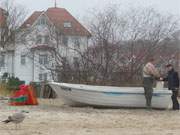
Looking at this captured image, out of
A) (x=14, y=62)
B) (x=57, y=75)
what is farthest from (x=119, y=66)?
(x=14, y=62)

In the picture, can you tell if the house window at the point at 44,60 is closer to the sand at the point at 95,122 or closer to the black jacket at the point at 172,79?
the sand at the point at 95,122

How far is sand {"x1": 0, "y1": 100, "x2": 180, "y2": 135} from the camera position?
14.1 m

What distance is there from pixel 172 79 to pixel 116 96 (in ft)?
6.97

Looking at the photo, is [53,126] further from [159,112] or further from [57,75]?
[57,75]

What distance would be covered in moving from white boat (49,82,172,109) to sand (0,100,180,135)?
55 cm

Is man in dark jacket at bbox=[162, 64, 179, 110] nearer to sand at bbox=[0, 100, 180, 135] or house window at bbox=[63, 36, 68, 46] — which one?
sand at bbox=[0, 100, 180, 135]

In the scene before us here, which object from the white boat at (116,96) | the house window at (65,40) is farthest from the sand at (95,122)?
the house window at (65,40)

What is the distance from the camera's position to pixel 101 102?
22.1 m

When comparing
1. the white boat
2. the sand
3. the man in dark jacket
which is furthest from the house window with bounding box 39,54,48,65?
the man in dark jacket

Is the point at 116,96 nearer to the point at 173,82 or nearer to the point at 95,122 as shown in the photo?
the point at 173,82

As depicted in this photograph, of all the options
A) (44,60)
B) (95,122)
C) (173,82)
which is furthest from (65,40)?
(95,122)

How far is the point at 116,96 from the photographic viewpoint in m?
22.0

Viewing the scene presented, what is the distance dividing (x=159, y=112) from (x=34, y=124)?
21.0ft

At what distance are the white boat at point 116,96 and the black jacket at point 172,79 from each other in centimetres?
29
